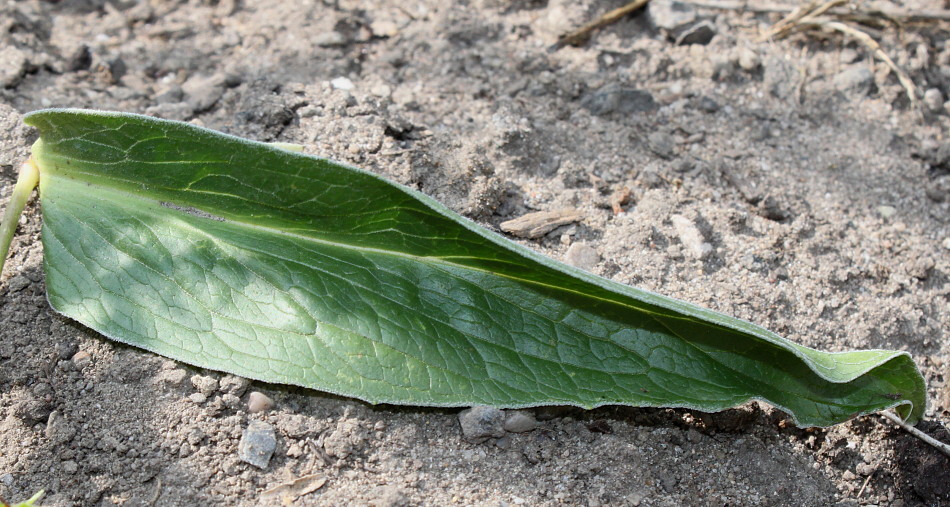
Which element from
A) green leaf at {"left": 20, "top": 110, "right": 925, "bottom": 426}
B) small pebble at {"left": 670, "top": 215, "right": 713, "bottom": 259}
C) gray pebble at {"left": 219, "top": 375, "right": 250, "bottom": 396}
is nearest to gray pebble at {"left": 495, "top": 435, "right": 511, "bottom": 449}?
green leaf at {"left": 20, "top": 110, "right": 925, "bottom": 426}

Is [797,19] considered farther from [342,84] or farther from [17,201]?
[17,201]

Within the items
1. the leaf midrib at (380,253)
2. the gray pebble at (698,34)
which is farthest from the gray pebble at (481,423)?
the gray pebble at (698,34)

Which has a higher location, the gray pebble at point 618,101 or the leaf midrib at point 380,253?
the gray pebble at point 618,101

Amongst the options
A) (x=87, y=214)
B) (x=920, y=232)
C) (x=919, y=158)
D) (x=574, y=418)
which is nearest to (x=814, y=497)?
(x=574, y=418)

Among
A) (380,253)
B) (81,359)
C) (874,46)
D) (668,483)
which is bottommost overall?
(668,483)

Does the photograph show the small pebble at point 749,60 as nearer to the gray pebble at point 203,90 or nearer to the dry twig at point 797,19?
the dry twig at point 797,19

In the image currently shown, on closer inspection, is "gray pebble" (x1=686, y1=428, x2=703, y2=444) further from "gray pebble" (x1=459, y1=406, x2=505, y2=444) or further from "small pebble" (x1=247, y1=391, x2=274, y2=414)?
"small pebble" (x1=247, y1=391, x2=274, y2=414)

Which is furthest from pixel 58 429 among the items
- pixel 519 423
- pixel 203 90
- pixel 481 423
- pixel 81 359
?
pixel 203 90
